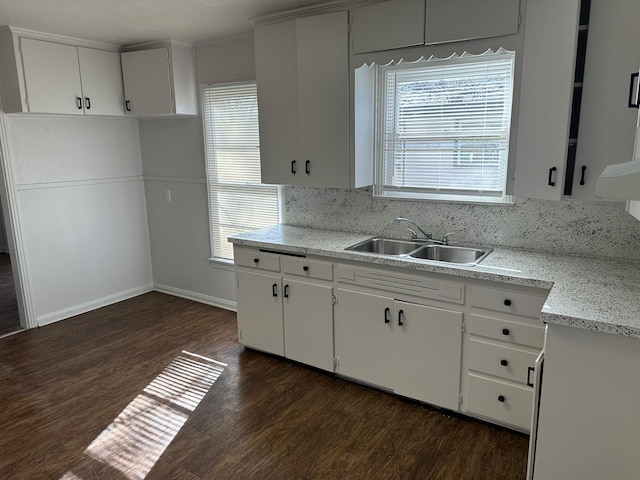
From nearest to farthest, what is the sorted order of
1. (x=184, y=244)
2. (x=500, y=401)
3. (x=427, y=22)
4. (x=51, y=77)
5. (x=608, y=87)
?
(x=608, y=87) < (x=500, y=401) < (x=427, y=22) < (x=51, y=77) < (x=184, y=244)

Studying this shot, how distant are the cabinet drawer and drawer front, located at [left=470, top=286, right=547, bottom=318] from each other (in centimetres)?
138

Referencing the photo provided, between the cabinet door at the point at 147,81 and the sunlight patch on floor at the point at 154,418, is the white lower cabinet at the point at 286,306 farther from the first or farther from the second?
the cabinet door at the point at 147,81

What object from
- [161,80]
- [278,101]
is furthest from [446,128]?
[161,80]

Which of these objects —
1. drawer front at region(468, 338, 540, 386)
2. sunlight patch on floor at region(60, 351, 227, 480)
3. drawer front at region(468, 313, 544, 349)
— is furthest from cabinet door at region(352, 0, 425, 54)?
sunlight patch on floor at region(60, 351, 227, 480)

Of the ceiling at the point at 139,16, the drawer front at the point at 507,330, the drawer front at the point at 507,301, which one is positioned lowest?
the drawer front at the point at 507,330

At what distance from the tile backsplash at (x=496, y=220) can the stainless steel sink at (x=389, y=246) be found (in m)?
0.11

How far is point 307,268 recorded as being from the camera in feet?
10.3

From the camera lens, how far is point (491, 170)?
300 centimetres

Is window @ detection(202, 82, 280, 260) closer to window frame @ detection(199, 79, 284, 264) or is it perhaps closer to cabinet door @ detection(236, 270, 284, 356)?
window frame @ detection(199, 79, 284, 264)

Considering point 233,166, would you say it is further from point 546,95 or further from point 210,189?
point 546,95

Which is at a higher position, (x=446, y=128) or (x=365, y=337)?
(x=446, y=128)

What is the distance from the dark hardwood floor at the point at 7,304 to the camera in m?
4.21

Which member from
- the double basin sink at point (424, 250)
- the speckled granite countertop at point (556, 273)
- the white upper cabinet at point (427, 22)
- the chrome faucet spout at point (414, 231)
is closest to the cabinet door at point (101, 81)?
the speckled granite countertop at point (556, 273)

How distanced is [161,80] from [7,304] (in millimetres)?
2876
